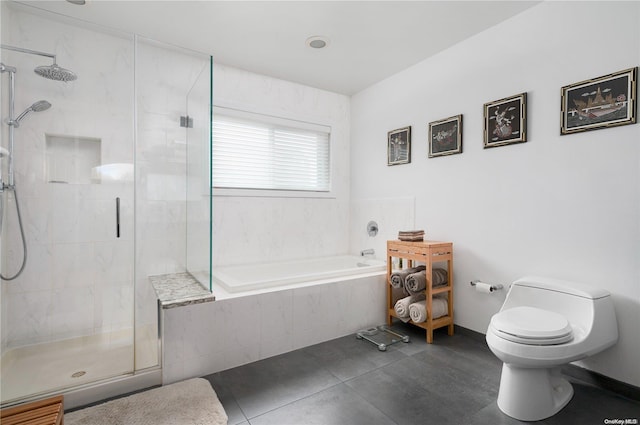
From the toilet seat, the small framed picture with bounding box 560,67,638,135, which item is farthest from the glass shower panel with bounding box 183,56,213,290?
the small framed picture with bounding box 560,67,638,135

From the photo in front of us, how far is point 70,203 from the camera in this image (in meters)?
2.34

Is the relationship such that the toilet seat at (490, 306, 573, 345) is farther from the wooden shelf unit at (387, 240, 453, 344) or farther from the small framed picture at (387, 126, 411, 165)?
the small framed picture at (387, 126, 411, 165)

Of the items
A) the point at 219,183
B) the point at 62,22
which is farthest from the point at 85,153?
the point at 219,183

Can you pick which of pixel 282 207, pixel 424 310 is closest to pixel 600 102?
pixel 424 310

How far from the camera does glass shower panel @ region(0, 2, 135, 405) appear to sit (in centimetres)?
210

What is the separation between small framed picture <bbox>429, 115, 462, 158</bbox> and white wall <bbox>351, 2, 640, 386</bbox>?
0.06m

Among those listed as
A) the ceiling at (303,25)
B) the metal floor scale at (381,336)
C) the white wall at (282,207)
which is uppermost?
the ceiling at (303,25)

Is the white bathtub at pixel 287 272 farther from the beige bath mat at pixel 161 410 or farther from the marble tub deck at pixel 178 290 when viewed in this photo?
→ the beige bath mat at pixel 161 410

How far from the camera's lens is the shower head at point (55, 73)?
2186 mm

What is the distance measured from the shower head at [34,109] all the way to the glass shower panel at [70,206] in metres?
0.02

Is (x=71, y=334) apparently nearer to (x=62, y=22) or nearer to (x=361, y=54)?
(x=62, y=22)

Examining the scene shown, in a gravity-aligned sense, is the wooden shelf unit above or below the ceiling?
below

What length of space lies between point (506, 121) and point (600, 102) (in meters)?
0.54

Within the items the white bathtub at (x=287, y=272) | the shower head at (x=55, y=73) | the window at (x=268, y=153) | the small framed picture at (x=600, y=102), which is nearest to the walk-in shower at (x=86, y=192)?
the shower head at (x=55, y=73)
